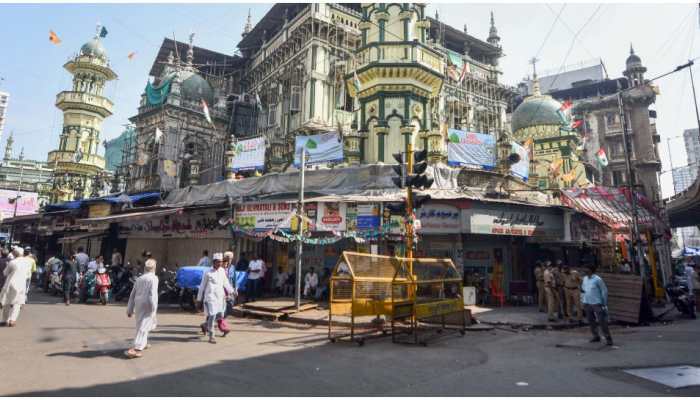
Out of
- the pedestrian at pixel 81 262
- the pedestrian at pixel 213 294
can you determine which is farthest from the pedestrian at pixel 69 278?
the pedestrian at pixel 213 294

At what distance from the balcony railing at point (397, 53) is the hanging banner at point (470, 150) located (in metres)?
3.63

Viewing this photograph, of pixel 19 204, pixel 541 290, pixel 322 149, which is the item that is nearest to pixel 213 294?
pixel 541 290

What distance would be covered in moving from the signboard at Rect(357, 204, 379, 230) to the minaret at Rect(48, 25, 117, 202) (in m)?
38.8

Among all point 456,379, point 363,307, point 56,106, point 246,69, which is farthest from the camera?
point 56,106

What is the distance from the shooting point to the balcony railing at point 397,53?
18.9m

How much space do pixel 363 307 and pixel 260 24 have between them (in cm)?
3364

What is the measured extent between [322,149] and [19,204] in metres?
46.5

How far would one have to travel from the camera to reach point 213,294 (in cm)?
826

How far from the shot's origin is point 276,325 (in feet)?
35.3

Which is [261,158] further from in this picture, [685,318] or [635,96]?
[635,96]

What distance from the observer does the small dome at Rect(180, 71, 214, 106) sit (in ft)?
110

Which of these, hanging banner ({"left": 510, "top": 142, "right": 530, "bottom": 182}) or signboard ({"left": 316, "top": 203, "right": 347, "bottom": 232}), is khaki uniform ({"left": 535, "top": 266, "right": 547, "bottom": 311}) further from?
hanging banner ({"left": 510, "top": 142, "right": 530, "bottom": 182})

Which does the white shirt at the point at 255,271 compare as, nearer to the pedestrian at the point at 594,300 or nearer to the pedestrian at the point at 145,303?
the pedestrian at the point at 145,303

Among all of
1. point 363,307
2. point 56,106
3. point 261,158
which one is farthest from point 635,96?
point 56,106
